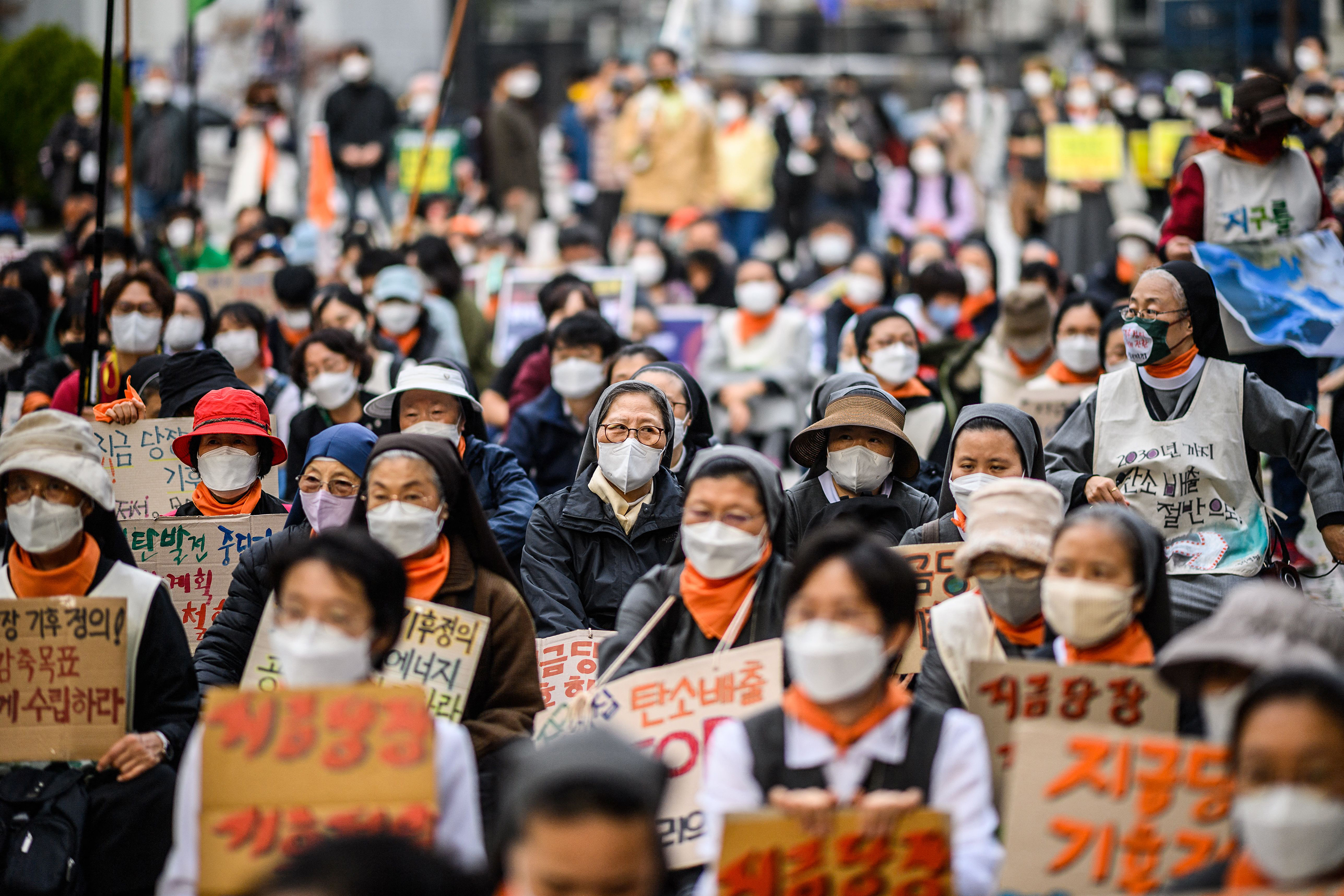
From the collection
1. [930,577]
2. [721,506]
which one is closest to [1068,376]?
[930,577]

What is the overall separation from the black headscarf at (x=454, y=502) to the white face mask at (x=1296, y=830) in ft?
8.25

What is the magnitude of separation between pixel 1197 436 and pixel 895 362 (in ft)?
8.24

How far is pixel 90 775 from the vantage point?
16.0 ft

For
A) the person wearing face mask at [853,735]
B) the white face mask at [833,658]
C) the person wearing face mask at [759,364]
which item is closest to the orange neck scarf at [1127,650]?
the person wearing face mask at [853,735]

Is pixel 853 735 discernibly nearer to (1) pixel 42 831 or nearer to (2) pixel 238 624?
(1) pixel 42 831

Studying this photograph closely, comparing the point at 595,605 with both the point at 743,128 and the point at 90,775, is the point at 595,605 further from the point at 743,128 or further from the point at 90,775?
Answer: the point at 743,128

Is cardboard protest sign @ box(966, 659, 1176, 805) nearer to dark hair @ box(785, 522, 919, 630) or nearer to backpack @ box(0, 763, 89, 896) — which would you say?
dark hair @ box(785, 522, 919, 630)

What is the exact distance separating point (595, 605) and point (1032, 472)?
1761 mm

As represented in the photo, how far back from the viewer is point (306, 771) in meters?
3.82

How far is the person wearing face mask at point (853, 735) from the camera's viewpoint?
12.3 feet

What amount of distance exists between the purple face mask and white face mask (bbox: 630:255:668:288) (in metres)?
7.80

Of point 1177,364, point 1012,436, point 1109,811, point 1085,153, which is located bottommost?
point 1109,811

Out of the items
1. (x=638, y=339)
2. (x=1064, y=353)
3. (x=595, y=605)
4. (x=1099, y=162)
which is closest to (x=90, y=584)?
(x=595, y=605)

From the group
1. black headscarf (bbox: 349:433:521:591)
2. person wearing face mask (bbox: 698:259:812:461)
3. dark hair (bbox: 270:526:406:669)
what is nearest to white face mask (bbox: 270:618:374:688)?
dark hair (bbox: 270:526:406:669)
